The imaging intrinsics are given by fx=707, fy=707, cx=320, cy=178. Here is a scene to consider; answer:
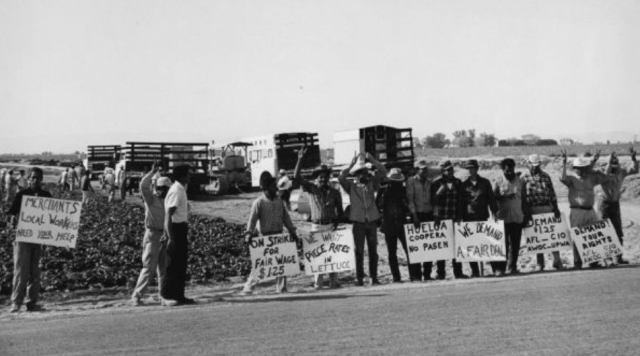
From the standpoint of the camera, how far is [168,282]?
10555 mm

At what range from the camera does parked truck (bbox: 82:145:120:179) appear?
6188 centimetres

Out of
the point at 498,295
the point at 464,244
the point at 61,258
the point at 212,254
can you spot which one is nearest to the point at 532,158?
the point at 464,244

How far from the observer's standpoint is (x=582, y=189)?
13.6 meters

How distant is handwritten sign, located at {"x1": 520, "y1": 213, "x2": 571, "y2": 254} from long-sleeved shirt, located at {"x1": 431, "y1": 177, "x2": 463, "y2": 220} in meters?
1.47

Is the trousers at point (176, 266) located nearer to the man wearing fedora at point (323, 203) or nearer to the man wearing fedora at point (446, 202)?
the man wearing fedora at point (323, 203)

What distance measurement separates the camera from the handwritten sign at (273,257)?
1197 centimetres

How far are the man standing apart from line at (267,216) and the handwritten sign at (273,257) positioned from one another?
0.10 meters

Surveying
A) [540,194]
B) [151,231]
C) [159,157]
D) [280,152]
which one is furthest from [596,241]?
[159,157]

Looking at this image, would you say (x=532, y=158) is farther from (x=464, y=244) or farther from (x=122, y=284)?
(x=122, y=284)

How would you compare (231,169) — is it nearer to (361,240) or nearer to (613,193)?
(361,240)

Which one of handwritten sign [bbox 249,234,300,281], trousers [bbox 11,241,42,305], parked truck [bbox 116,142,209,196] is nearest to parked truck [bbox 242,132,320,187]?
parked truck [bbox 116,142,209,196]

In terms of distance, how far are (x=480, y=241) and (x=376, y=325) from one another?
5.20 m

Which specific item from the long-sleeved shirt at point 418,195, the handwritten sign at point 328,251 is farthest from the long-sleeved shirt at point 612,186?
the handwritten sign at point 328,251

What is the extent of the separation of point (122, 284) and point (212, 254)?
387 cm
